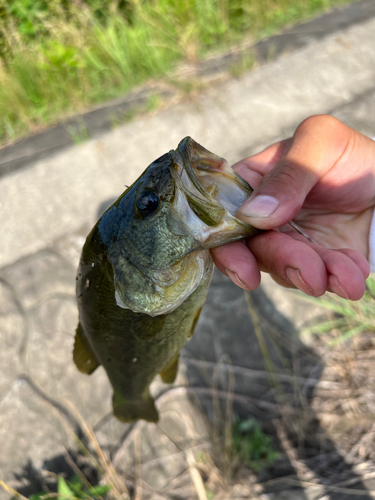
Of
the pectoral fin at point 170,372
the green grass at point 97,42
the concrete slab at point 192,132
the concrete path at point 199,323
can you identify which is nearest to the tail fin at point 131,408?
the pectoral fin at point 170,372

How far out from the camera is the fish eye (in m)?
1.28

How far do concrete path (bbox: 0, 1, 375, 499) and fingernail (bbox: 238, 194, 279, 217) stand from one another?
164 cm

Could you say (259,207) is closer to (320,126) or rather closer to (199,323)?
(320,126)

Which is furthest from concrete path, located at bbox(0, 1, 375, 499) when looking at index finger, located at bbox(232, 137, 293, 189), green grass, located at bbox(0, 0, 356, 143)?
index finger, located at bbox(232, 137, 293, 189)

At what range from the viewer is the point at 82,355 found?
1671 millimetres

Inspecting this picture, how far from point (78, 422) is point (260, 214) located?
210 cm

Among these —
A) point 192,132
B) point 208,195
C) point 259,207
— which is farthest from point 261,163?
point 192,132

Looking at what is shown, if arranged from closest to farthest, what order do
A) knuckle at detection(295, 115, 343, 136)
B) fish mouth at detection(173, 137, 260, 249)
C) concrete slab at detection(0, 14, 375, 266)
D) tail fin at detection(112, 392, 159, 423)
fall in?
fish mouth at detection(173, 137, 260, 249) → knuckle at detection(295, 115, 343, 136) → tail fin at detection(112, 392, 159, 423) → concrete slab at detection(0, 14, 375, 266)

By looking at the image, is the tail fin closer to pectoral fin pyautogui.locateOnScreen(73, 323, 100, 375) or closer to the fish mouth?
pectoral fin pyautogui.locateOnScreen(73, 323, 100, 375)

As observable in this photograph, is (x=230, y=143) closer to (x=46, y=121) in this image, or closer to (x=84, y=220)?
(x=84, y=220)

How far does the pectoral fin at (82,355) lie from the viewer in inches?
64.9

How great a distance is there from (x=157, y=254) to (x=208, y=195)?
0.94ft

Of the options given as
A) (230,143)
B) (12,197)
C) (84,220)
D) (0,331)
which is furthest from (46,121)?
(0,331)

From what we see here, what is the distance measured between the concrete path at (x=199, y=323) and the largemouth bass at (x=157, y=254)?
1.18 m
